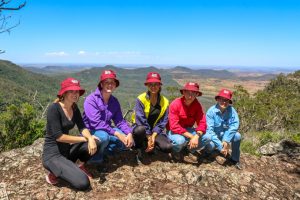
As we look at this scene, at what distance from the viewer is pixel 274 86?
33.7m

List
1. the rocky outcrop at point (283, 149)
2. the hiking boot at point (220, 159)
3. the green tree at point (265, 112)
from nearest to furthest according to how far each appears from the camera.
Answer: the hiking boot at point (220, 159), the rocky outcrop at point (283, 149), the green tree at point (265, 112)

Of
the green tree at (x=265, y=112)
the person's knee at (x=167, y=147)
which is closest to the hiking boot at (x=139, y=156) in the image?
the person's knee at (x=167, y=147)

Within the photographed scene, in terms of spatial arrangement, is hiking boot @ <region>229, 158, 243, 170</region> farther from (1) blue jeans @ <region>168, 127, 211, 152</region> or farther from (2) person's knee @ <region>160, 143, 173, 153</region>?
(2) person's knee @ <region>160, 143, 173, 153</region>

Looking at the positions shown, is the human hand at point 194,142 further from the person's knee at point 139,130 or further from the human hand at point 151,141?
the person's knee at point 139,130

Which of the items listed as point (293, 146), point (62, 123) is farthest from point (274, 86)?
point (62, 123)

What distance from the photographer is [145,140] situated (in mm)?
5254

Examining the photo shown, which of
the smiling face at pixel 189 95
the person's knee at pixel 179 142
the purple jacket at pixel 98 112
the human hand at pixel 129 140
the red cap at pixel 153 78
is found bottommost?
the person's knee at pixel 179 142

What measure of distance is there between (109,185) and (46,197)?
970 mm

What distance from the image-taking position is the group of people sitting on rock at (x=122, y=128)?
13.9ft

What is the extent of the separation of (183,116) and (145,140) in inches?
33.9

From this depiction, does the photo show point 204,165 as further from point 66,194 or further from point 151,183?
point 66,194

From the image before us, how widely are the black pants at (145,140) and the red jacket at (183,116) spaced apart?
289 millimetres

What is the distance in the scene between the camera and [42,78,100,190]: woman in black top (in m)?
4.16

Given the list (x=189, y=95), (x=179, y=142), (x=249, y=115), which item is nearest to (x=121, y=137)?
(x=179, y=142)
